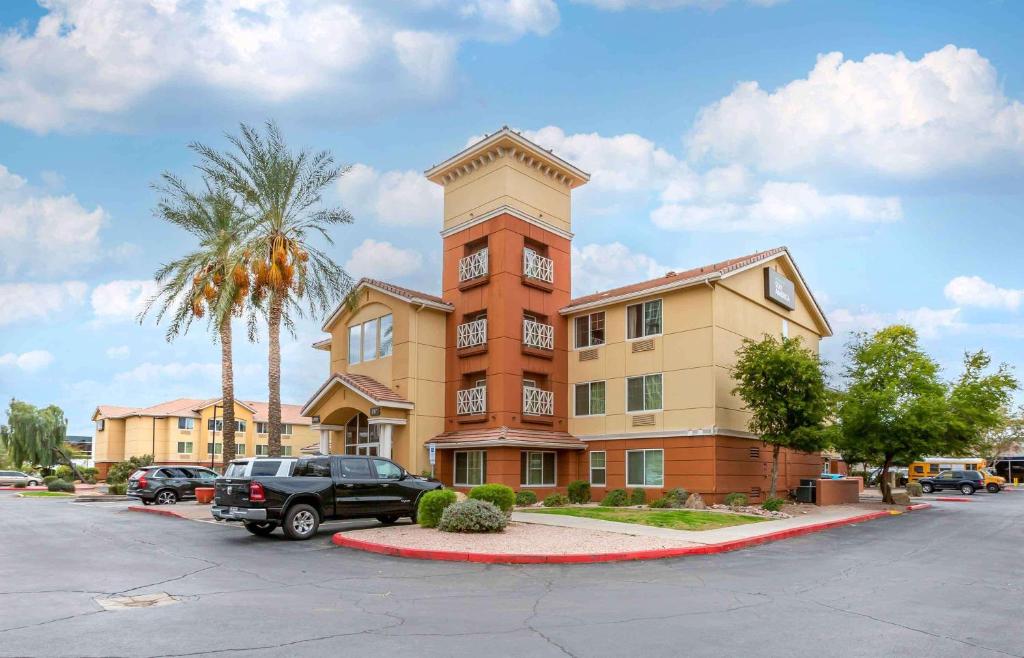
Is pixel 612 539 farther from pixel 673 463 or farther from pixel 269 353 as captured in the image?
pixel 269 353

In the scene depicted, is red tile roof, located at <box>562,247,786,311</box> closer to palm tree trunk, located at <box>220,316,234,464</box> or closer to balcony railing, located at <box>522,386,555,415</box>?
balcony railing, located at <box>522,386,555,415</box>

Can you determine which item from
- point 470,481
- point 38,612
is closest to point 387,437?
point 470,481

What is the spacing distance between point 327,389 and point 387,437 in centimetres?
430

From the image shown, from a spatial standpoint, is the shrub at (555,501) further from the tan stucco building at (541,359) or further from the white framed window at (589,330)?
the white framed window at (589,330)

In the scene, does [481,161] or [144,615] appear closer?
[144,615]

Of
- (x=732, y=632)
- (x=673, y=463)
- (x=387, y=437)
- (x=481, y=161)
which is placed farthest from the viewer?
(x=481, y=161)

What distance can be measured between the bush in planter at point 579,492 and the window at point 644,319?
6099mm

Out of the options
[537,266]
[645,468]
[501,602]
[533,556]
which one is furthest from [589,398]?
[501,602]

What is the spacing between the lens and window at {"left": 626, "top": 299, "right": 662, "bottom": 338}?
3000cm

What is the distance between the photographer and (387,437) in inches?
1203

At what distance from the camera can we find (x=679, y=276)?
101 feet

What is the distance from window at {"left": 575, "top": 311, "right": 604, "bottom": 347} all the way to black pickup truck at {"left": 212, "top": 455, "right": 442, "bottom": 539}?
1386 centimetres

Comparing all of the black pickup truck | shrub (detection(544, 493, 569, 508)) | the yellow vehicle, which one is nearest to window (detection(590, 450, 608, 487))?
shrub (detection(544, 493, 569, 508))

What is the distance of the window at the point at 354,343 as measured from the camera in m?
35.0
